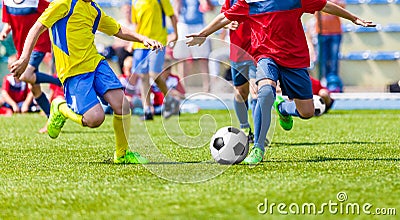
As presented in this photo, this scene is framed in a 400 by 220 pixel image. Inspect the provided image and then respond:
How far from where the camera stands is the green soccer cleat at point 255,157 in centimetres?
648

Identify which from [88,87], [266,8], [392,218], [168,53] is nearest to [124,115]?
[88,87]

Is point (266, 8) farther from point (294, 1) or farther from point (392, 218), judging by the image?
point (392, 218)

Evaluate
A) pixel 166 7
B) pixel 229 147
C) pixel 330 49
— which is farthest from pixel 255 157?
pixel 330 49

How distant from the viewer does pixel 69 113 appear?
23.1 ft

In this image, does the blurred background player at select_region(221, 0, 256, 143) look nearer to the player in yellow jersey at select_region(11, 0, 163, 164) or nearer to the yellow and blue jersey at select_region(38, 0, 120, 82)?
the player in yellow jersey at select_region(11, 0, 163, 164)

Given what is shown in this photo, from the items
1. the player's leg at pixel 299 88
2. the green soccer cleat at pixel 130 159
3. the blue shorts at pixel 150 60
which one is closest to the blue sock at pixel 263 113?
the player's leg at pixel 299 88

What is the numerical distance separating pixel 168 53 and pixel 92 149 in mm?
5577

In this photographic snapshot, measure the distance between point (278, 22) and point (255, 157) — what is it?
1.11 meters

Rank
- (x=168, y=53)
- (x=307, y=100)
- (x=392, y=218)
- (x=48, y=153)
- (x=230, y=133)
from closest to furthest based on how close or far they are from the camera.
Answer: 1. (x=392, y=218)
2. (x=230, y=133)
3. (x=307, y=100)
4. (x=48, y=153)
5. (x=168, y=53)

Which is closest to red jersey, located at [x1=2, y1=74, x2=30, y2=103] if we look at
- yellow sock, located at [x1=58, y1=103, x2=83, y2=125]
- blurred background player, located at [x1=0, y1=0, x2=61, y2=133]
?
blurred background player, located at [x1=0, y1=0, x2=61, y2=133]

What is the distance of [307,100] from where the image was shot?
704cm

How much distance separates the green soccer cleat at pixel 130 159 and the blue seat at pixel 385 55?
9.90m

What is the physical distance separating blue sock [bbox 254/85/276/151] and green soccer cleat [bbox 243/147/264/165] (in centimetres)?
4

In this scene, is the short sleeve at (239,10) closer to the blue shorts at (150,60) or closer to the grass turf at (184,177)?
the grass turf at (184,177)
